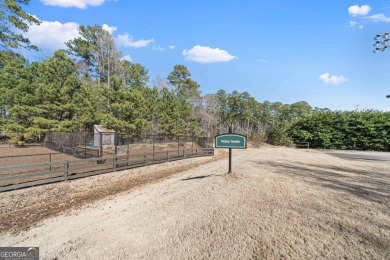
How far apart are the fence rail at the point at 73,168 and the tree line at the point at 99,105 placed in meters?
8.09

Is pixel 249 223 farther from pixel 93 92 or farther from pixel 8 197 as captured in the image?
pixel 93 92

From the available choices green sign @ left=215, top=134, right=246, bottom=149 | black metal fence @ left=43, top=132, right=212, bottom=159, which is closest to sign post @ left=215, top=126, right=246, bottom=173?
green sign @ left=215, top=134, right=246, bottom=149

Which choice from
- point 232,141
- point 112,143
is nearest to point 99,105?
point 112,143

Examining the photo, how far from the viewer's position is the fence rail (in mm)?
8524

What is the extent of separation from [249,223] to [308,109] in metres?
82.3

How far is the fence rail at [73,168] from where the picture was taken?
8.52 metres

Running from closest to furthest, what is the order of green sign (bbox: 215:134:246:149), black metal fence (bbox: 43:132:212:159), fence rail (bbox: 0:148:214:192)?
green sign (bbox: 215:134:246:149) < fence rail (bbox: 0:148:214:192) < black metal fence (bbox: 43:132:212:159)

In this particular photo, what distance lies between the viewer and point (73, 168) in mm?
10031

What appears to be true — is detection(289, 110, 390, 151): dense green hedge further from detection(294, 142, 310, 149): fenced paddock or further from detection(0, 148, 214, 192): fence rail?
detection(0, 148, 214, 192): fence rail

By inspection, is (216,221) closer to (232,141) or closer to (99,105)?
(232,141)

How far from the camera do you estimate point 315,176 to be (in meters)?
8.35

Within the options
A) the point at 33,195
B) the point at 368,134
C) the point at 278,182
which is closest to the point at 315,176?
the point at 278,182

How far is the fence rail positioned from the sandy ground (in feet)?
3.25

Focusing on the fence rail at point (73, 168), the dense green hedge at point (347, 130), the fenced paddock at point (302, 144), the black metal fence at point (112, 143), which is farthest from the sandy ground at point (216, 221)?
the fenced paddock at point (302, 144)
